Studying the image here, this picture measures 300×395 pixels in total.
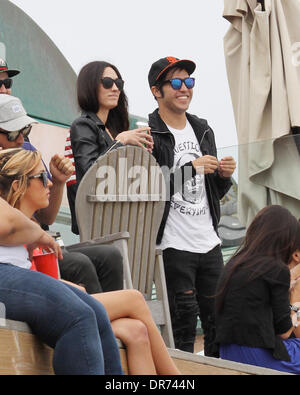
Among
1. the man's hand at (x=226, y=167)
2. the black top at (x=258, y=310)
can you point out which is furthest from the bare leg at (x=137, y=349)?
the man's hand at (x=226, y=167)

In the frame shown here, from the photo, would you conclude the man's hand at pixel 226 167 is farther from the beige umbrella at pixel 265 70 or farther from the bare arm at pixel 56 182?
the bare arm at pixel 56 182

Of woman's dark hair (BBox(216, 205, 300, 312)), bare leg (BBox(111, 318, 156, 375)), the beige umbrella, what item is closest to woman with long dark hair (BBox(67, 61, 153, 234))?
woman's dark hair (BBox(216, 205, 300, 312))

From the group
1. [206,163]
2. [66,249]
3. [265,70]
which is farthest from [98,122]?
[265,70]

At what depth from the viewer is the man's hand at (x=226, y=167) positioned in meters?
5.29

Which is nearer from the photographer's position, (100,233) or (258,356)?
(258,356)

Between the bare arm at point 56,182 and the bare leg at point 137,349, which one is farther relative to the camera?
the bare arm at point 56,182

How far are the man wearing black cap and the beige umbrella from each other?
2.11 ft

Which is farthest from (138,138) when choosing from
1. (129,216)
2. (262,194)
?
(262,194)

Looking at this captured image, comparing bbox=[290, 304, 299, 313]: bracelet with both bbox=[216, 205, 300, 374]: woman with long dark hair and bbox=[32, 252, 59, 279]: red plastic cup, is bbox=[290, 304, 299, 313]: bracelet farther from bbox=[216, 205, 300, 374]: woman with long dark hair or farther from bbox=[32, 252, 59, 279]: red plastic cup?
bbox=[32, 252, 59, 279]: red plastic cup

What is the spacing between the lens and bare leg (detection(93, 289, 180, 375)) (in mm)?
3676

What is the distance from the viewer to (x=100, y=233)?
4.86m

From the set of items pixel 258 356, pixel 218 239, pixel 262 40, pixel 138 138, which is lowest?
pixel 258 356
